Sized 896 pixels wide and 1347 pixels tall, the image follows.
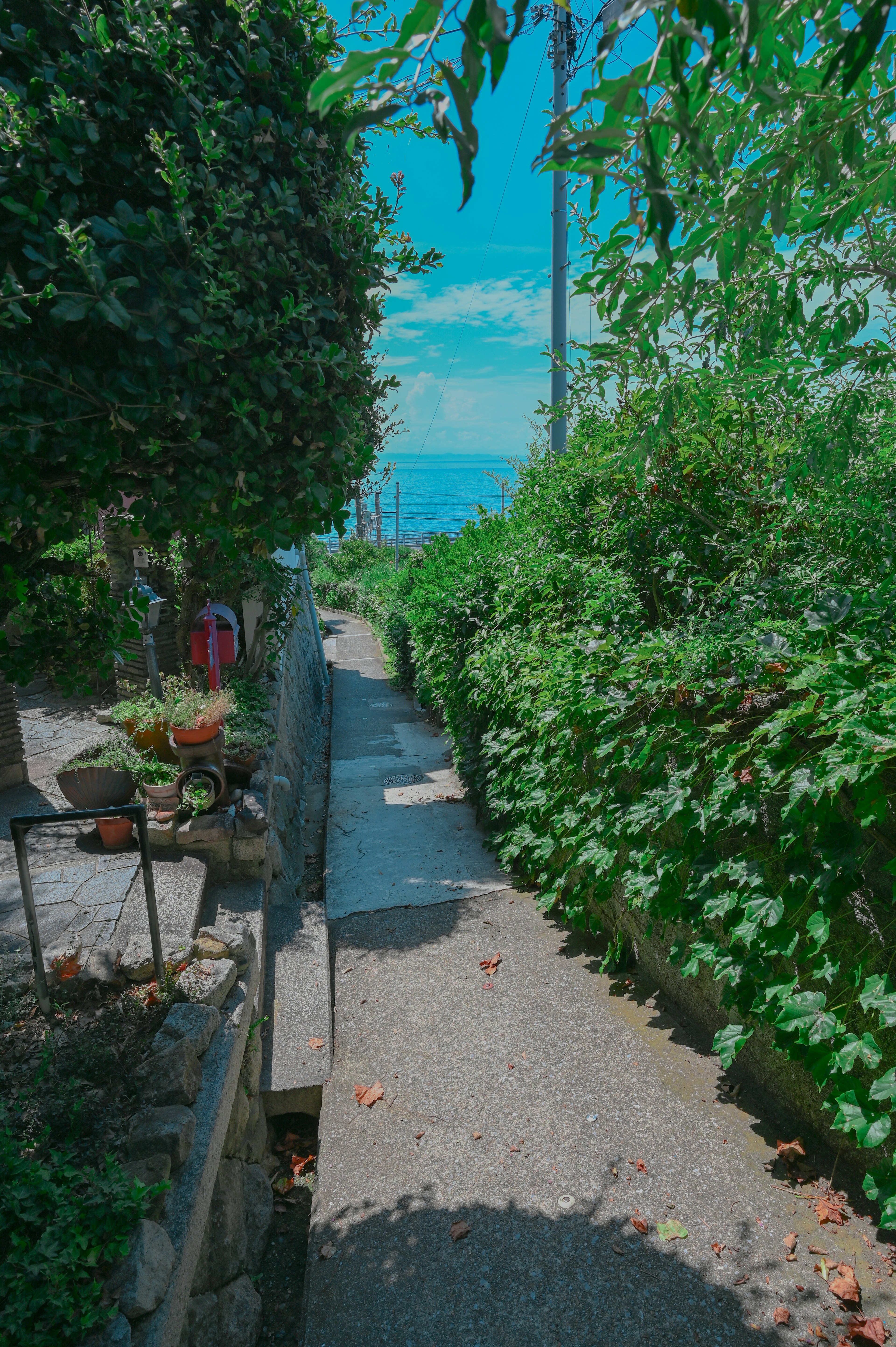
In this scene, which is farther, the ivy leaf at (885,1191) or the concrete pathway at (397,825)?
the concrete pathway at (397,825)

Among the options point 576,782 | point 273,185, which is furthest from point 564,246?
point 273,185

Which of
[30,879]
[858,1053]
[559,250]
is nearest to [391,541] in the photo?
[559,250]

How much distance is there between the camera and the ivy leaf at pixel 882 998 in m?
2.09

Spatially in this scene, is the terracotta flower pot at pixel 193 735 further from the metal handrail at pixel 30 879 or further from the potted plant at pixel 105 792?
the metal handrail at pixel 30 879

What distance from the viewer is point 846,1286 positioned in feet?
7.55

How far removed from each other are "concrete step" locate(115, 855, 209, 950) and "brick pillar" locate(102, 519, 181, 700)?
3104 millimetres

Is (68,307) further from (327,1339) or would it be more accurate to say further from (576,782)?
(576,782)

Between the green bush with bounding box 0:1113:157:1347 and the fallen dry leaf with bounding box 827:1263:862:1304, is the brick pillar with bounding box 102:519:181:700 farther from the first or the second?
the fallen dry leaf with bounding box 827:1263:862:1304

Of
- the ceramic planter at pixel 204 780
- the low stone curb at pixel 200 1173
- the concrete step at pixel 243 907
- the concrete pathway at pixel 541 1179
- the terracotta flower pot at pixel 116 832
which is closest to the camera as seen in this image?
the low stone curb at pixel 200 1173

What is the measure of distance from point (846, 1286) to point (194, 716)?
4468mm

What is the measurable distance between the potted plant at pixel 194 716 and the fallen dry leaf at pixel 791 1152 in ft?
12.9

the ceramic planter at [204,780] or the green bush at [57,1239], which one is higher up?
the ceramic planter at [204,780]

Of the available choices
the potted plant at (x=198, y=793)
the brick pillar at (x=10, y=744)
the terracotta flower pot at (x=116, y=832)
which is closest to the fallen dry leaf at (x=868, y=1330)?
→ the potted plant at (x=198, y=793)

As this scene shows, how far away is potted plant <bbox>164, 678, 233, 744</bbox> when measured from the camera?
499 cm
